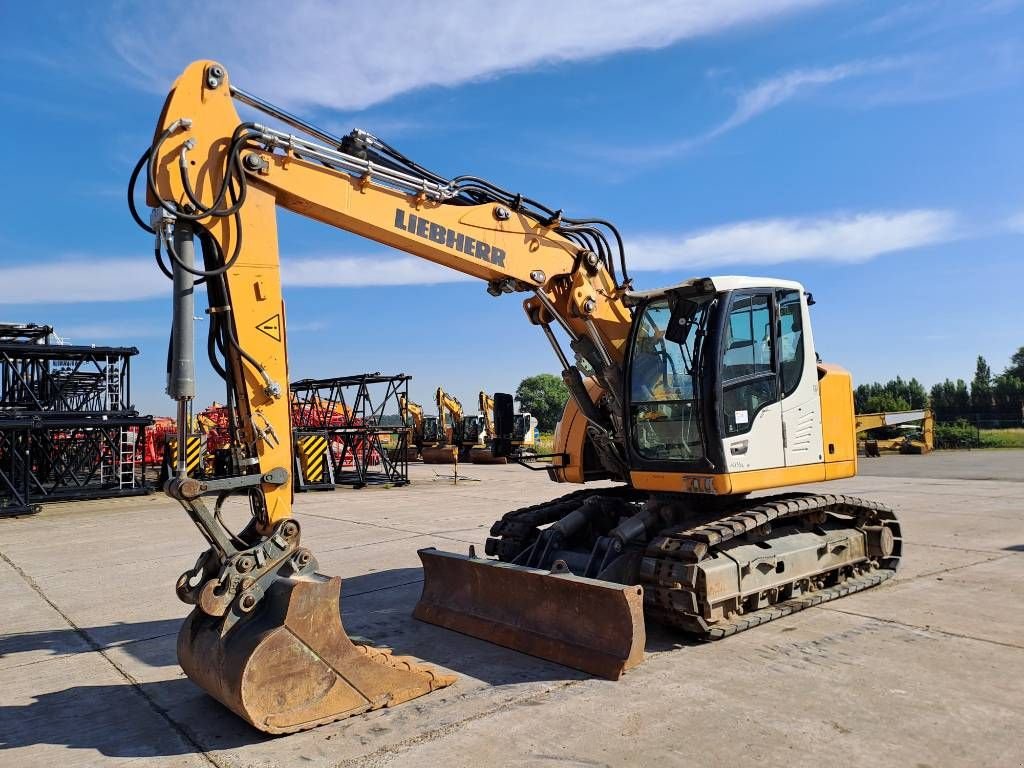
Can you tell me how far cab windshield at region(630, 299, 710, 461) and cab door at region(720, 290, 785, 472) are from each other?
24cm

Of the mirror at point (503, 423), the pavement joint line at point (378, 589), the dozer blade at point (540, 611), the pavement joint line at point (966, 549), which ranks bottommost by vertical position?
the pavement joint line at point (966, 549)

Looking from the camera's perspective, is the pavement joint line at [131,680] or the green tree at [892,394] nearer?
the pavement joint line at [131,680]

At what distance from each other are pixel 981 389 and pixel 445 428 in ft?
179

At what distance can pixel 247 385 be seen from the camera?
4.86 m

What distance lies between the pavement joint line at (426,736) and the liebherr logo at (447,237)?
331 cm

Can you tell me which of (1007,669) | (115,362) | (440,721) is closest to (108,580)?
(440,721)

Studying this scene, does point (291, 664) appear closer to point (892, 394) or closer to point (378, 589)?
point (378, 589)

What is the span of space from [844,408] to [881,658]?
8.51 feet

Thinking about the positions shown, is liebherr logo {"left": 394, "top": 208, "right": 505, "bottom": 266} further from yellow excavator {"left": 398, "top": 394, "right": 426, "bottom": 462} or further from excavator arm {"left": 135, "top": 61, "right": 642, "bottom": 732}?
yellow excavator {"left": 398, "top": 394, "right": 426, "bottom": 462}

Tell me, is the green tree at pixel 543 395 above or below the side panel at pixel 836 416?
above

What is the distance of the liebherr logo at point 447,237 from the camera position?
223 inches

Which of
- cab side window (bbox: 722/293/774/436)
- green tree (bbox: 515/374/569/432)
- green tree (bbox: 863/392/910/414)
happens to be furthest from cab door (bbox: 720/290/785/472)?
green tree (bbox: 515/374/569/432)

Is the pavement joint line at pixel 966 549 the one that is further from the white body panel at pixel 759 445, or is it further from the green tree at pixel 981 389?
the green tree at pixel 981 389

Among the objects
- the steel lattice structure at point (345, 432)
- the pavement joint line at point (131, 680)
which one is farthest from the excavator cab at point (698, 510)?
the steel lattice structure at point (345, 432)
